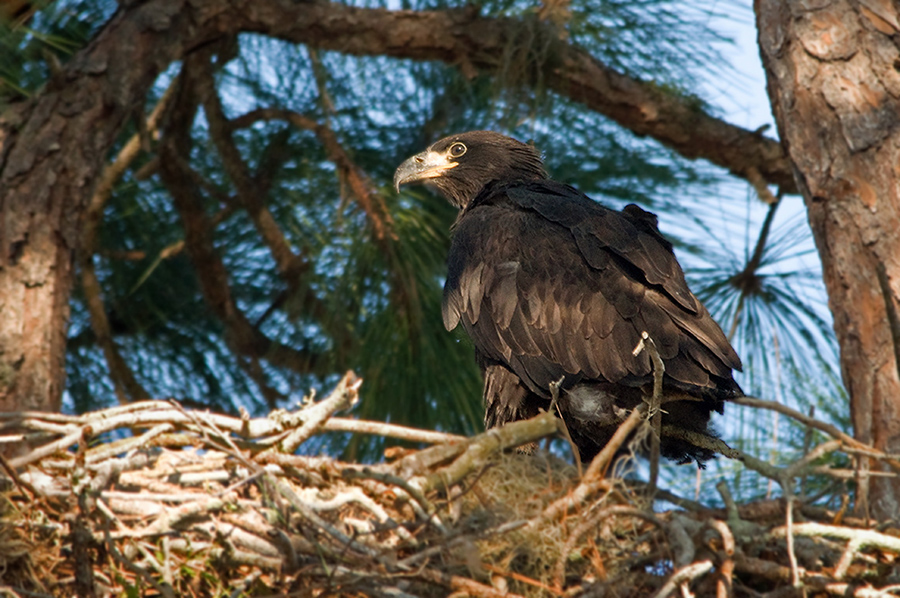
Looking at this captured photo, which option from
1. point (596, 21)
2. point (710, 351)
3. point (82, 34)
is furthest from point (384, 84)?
point (710, 351)

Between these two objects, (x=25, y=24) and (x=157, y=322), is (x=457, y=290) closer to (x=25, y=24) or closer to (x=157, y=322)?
(x=25, y=24)

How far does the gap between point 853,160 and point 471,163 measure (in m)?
1.88

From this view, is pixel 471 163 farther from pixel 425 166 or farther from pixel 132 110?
pixel 132 110

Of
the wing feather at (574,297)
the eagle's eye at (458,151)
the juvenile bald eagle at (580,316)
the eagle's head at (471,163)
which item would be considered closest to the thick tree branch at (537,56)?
the eagle's head at (471,163)

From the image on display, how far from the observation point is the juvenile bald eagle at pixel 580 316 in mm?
3953

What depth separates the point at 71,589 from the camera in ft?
10.4

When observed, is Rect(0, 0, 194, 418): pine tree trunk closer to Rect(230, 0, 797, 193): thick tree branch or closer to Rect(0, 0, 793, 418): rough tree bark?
Rect(0, 0, 793, 418): rough tree bark

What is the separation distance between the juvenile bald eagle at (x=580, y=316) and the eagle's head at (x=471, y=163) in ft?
1.98

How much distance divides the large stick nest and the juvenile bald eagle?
2.20ft

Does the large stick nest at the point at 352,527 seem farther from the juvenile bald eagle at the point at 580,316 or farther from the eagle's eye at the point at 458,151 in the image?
the eagle's eye at the point at 458,151

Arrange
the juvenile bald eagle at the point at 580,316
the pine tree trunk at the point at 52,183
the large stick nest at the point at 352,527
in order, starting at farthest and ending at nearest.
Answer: the pine tree trunk at the point at 52,183, the juvenile bald eagle at the point at 580,316, the large stick nest at the point at 352,527

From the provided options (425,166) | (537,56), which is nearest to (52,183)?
(425,166)

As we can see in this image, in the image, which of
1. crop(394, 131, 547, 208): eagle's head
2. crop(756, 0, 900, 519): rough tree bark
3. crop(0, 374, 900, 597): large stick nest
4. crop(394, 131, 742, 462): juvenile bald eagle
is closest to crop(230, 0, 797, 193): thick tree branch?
crop(394, 131, 547, 208): eagle's head

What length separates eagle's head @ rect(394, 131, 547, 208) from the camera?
531 centimetres
